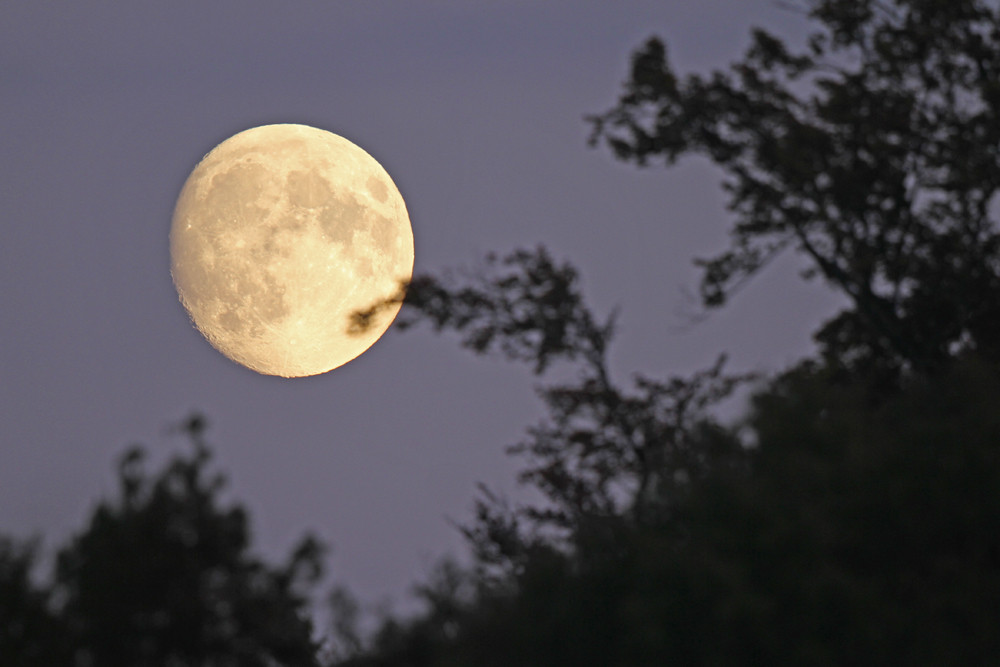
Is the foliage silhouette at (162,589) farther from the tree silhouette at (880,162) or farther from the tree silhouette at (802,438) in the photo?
the tree silhouette at (880,162)

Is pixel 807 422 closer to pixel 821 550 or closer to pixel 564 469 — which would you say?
pixel 821 550

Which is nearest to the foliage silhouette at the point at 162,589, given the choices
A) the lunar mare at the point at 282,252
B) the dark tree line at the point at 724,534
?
the dark tree line at the point at 724,534

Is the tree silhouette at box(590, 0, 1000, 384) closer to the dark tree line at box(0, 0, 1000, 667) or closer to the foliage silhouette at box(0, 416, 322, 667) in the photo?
the dark tree line at box(0, 0, 1000, 667)

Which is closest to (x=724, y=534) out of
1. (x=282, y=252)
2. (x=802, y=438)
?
(x=802, y=438)

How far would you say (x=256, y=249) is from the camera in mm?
22094

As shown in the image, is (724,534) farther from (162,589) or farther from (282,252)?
(282,252)

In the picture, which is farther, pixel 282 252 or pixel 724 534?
pixel 282 252

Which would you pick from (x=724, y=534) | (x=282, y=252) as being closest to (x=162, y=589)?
(x=724, y=534)

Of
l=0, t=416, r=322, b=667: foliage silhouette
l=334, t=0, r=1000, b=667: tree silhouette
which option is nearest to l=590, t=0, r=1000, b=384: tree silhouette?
l=334, t=0, r=1000, b=667: tree silhouette

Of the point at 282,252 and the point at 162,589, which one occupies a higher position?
the point at 282,252

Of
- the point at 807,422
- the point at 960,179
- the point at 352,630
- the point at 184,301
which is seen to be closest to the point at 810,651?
the point at 807,422

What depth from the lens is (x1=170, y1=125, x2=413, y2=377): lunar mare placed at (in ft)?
72.5

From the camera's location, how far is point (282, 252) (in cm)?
2205

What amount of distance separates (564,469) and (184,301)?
8.98 meters
